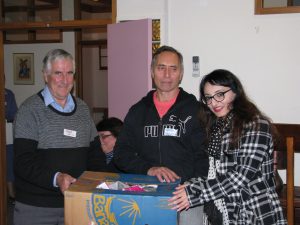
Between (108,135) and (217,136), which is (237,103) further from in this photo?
(108,135)

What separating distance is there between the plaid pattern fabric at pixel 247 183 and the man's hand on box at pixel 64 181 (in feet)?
1.69

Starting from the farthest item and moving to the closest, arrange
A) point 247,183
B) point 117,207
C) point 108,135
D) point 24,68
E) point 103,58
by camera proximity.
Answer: point 103,58 < point 24,68 < point 108,135 < point 247,183 < point 117,207

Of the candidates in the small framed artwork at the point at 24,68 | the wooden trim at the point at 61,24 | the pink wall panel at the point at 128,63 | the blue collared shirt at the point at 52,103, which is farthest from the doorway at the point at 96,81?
the blue collared shirt at the point at 52,103

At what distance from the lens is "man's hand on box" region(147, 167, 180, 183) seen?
5.56 feet

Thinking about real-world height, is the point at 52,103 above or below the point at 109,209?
above

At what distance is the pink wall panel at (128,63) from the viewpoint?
12.2 feet

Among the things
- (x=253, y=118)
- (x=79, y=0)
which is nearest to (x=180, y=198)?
(x=253, y=118)

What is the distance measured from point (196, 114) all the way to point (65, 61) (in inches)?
28.3

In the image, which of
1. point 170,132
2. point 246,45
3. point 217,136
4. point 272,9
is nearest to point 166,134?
point 170,132

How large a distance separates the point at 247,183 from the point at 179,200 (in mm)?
365

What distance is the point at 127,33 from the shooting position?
12.5 feet

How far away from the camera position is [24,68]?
6.59 metres

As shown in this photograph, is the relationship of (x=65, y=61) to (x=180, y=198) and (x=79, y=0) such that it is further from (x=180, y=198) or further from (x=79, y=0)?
(x=79, y=0)

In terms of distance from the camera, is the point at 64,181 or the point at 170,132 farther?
the point at 170,132
